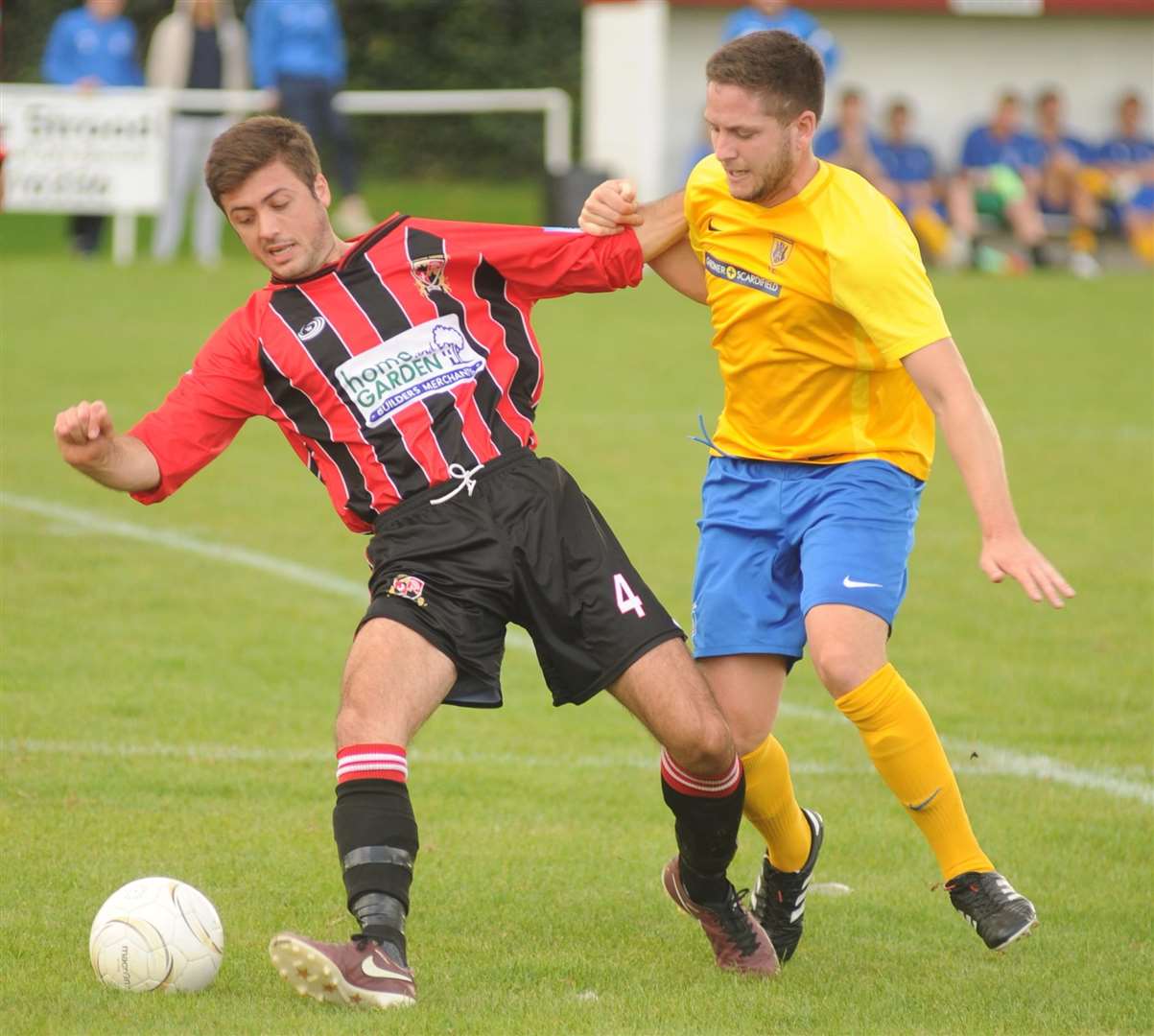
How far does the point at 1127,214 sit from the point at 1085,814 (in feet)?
55.6

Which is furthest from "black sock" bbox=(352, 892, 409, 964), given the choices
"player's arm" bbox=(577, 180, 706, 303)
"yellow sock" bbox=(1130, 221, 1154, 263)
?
"yellow sock" bbox=(1130, 221, 1154, 263)

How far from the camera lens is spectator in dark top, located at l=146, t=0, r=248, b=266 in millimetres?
18078

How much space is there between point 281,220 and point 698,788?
156 centimetres

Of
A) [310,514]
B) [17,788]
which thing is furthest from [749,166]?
[310,514]

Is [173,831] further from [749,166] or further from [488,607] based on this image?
[749,166]

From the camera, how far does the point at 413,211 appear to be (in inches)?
949

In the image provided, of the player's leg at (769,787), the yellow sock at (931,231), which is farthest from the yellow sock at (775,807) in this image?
the yellow sock at (931,231)

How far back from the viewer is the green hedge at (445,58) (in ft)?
94.0

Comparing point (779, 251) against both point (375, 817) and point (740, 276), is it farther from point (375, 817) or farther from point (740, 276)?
point (375, 817)

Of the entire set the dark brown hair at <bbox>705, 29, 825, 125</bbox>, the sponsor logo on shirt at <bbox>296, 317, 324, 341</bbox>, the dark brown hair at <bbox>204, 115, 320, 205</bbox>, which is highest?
the dark brown hair at <bbox>705, 29, 825, 125</bbox>

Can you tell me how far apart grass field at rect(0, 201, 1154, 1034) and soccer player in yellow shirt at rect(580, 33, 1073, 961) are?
0.35m

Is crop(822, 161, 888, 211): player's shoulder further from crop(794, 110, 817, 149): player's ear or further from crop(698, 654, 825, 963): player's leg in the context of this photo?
crop(698, 654, 825, 963): player's leg

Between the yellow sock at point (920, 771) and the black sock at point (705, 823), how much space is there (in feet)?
1.06

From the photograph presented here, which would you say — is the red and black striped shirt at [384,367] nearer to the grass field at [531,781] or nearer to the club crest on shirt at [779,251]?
the club crest on shirt at [779,251]
